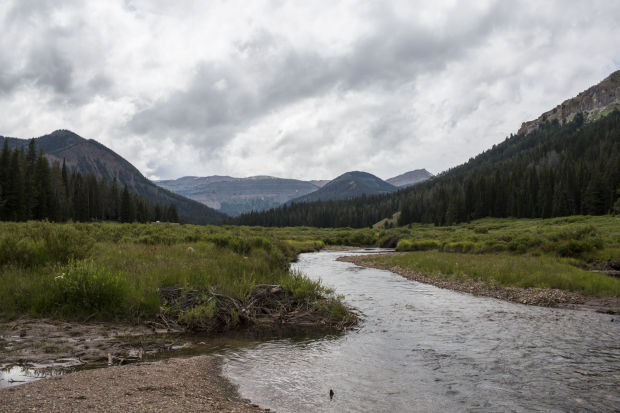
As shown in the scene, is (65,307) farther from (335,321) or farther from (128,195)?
(128,195)

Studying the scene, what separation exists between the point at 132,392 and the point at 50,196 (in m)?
94.9

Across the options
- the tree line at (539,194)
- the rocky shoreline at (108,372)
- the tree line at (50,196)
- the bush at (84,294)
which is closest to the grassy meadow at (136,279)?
the bush at (84,294)

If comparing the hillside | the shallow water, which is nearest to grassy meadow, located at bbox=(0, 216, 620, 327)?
the shallow water

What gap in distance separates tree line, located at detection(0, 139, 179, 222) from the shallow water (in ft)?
129

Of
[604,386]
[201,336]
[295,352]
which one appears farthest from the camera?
[201,336]

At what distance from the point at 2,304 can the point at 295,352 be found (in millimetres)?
9370

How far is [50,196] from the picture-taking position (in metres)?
82.6

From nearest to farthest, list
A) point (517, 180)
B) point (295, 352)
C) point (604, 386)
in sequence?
point (604, 386), point (295, 352), point (517, 180)

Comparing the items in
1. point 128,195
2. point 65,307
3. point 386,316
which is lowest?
point 386,316

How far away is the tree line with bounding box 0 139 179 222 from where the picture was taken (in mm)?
72188

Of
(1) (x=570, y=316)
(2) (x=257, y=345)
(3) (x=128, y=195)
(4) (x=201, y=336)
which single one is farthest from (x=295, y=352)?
(3) (x=128, y=195)

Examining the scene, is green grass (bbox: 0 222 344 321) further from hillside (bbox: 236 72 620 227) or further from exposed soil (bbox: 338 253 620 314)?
hillside (bbox: 236 72 620 227)

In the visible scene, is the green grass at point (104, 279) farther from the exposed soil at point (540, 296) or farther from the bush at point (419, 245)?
the bush at point (419, 245)

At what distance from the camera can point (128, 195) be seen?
120m
